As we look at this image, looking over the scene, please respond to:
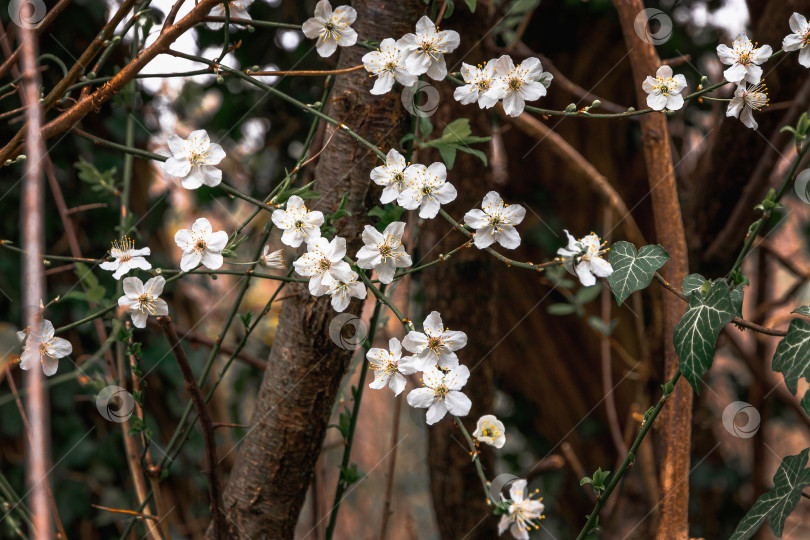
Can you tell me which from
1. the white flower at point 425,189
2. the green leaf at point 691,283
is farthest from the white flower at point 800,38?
the white flower at point 425,189

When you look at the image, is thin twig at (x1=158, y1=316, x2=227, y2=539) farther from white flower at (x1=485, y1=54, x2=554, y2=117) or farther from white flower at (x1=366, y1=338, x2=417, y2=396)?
white flower at (x1=485, y1=54, x2=554, y2=117)

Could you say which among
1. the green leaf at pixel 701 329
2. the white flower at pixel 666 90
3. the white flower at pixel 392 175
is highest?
the white flower at pixel 666 90

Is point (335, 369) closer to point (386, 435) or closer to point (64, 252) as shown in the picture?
point (64, 252)

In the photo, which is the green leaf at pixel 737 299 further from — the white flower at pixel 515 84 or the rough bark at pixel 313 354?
the rough bark at pixel 313 354

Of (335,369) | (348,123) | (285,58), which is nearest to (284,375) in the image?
(335,369)

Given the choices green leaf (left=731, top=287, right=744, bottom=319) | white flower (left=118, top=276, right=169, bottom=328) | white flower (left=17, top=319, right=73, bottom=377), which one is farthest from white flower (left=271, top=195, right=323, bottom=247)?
green leaf (left=731, top=287, right=744, bottom=319)
